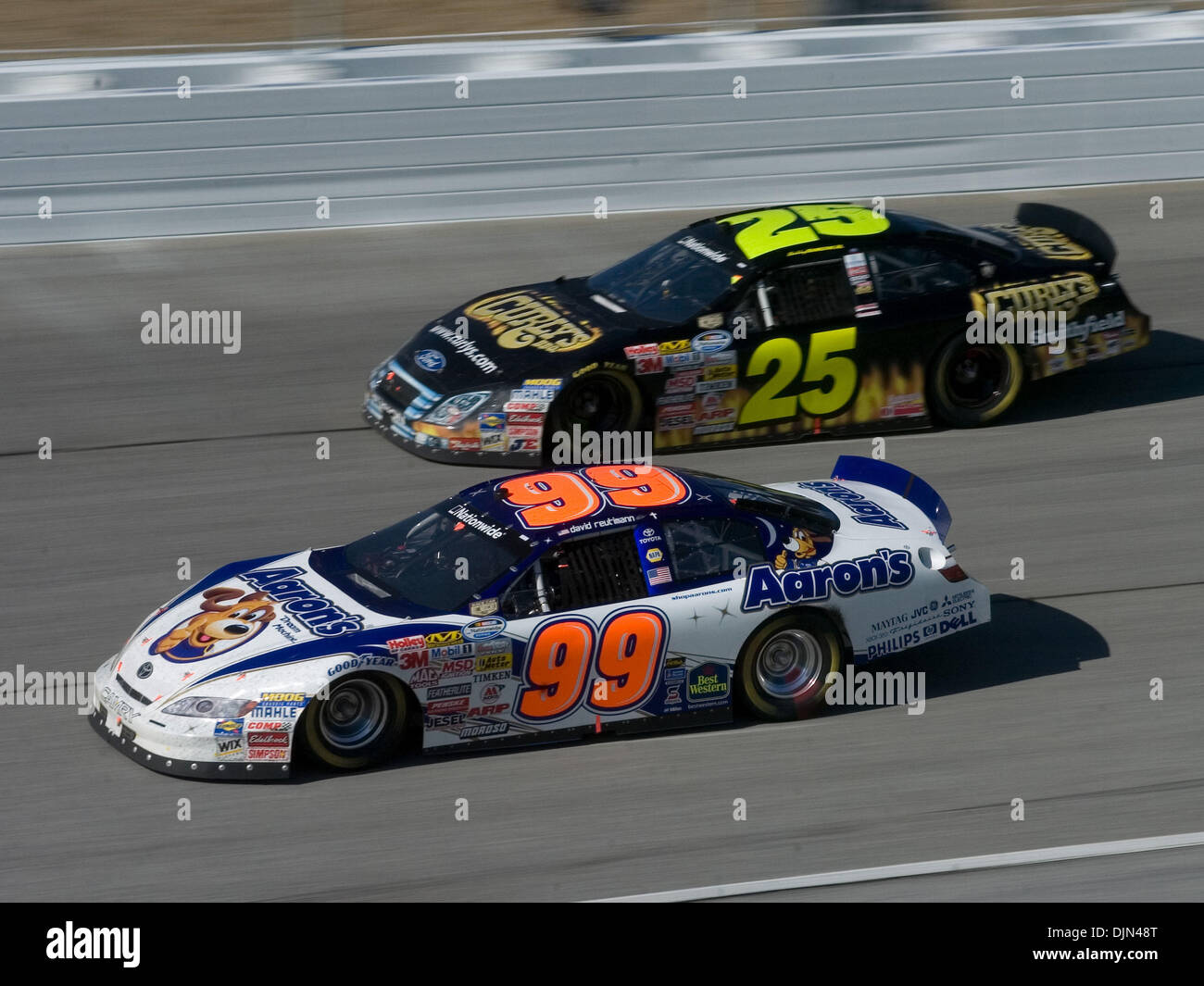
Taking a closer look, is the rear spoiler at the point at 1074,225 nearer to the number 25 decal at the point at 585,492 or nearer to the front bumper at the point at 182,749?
the number 25 decal at the point at 585,492

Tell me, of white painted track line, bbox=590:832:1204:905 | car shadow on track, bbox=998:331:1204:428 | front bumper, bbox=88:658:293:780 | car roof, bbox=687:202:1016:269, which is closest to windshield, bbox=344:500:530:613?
front bumper, bbox=88:658:293:780

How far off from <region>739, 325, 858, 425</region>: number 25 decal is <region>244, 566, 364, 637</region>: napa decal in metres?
4.16

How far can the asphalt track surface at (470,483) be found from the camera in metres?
6.46

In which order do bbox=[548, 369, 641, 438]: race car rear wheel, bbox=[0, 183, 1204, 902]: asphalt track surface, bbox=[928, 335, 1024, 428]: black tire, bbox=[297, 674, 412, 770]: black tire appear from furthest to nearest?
bbox=[928, 335, 1024, 428]: black tire → bbox=[548, 369, 641, 438]: race car rear wheel → bbox=[297, 674, 412, 770]: black tire → bbox=[0, 183, 1204, 902]: asphalt track surface

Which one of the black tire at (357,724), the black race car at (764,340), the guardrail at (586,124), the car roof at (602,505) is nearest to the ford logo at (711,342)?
the black race car at (764,340)

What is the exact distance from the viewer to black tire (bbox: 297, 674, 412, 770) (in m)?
6.81

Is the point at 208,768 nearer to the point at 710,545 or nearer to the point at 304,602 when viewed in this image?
the point at 304,602

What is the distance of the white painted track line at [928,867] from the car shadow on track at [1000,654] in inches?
52.7

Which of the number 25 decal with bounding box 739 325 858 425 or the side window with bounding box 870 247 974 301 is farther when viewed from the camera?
the side window with bounding box 870 247 974 301

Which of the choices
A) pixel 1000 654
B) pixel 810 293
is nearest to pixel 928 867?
pixel 1000 654

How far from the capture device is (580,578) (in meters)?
7.21

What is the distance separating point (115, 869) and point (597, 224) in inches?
387

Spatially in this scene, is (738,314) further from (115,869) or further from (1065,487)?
(115,869)

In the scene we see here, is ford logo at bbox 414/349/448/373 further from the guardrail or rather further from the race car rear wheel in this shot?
the guardrail
